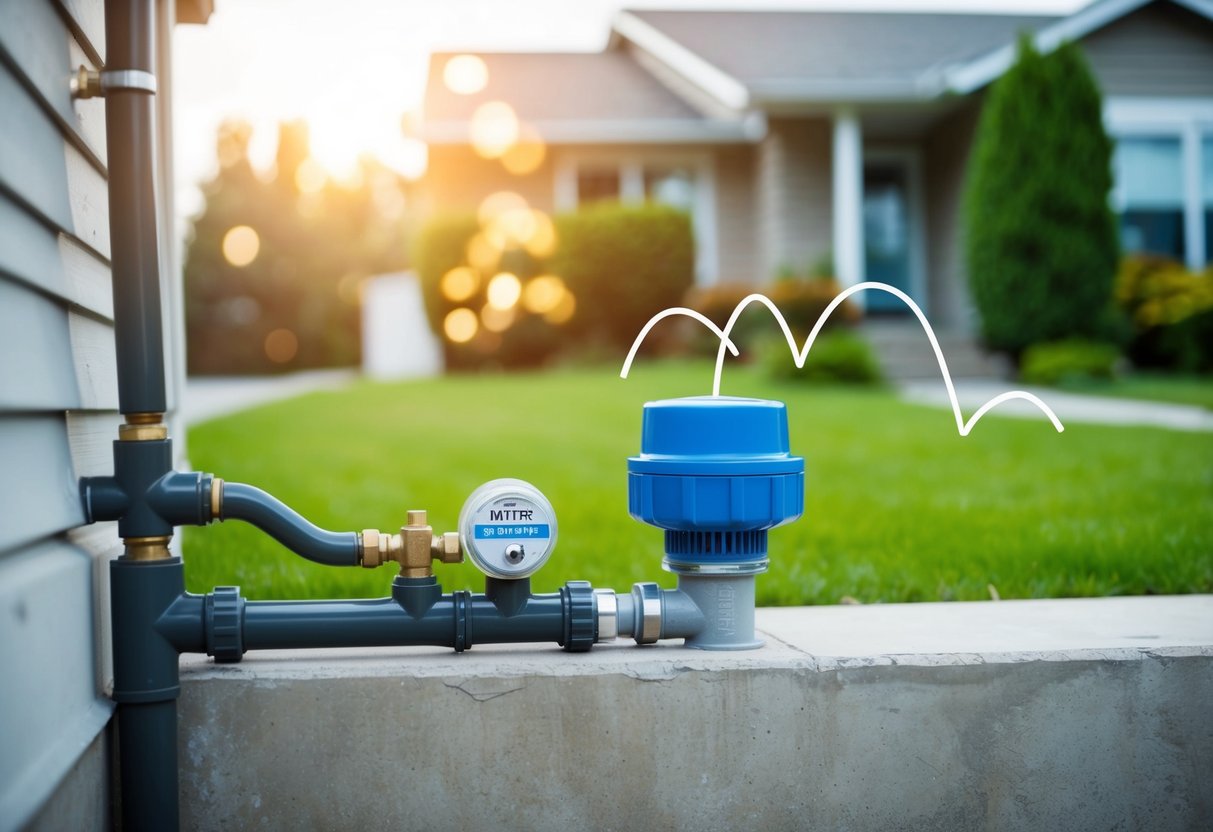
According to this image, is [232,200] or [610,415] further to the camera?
[232,200]

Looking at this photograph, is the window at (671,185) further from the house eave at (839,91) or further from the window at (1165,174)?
the window at (1165,174)

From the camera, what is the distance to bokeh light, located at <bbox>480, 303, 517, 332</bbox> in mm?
12586

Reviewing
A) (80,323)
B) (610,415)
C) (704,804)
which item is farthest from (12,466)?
(610,415)

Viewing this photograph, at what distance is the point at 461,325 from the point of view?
13062 millimetres

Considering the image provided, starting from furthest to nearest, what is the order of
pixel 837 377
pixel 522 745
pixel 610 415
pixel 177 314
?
pixel 837 377 < pixel 610 415 < pixel 177 314 < pixel 522 745

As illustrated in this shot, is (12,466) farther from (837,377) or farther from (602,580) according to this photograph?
(837,377)

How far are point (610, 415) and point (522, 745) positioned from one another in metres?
5.74

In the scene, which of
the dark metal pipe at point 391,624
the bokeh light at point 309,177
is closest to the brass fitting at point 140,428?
the dark metal pipe at point 391,624

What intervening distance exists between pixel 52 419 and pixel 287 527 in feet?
1.27

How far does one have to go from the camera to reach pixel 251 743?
172 cm

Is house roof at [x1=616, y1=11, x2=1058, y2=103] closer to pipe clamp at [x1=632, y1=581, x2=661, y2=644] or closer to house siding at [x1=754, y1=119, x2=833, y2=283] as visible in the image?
house siding at [x1=754, y1=119, x2=833, y2=283]

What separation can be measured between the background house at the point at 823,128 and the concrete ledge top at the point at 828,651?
9.76m

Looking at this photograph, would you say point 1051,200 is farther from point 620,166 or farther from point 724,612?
point 724,612

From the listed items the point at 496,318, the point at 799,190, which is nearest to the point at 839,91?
the point at 799,190
